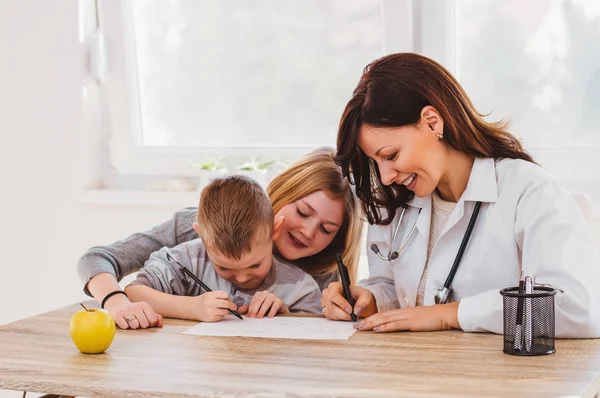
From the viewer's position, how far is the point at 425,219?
205 cm

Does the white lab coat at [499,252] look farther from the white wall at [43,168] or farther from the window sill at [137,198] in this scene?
the white wall at [43,168]

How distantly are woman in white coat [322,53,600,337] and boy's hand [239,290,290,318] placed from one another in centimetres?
11

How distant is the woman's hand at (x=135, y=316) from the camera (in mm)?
1909

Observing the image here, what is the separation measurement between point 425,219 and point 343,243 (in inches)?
14.9

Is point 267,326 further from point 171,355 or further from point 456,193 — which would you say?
point 456,193

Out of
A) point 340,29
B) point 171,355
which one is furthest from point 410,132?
point 340,29

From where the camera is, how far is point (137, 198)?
3.51 meters

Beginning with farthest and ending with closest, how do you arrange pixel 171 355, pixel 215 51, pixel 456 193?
pixel 215 51 < pixel 456 193 < pixel 171 355

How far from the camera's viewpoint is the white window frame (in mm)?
3549

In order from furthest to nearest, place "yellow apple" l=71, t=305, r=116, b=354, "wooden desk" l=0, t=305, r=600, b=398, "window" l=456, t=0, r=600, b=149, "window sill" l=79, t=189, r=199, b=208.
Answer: "window sill" l=79, t=189, r=199, b=208 < "window" l=456, t=0, r=600, b=149 < "yellow apple" l=71, t=305, r=116, b=354 < "wooden desk" l=0, t=305, r=600, b=398

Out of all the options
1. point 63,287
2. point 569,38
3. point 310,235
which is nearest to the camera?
point 310,235

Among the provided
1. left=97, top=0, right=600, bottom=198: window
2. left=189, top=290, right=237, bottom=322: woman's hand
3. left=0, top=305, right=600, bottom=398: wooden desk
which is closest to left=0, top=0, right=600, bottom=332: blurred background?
left=97, top=0, right=600, bottom=198: window

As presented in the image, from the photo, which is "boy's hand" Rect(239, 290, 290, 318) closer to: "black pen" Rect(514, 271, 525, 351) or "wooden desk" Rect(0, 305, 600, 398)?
"wooden desk" Rect(0, 305, 600, 398)

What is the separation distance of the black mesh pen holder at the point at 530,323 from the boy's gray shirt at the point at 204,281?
2.23ft
